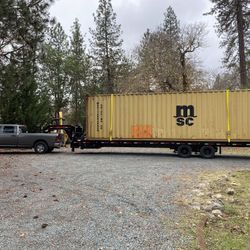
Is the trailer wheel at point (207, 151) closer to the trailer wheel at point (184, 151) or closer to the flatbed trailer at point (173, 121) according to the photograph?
the flatbed trailer at point (173, 121)

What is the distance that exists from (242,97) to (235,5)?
57.4 feet

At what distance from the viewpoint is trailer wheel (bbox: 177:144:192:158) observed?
19.9 meters

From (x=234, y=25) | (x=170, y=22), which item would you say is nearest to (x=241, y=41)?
(x=234, y=25)

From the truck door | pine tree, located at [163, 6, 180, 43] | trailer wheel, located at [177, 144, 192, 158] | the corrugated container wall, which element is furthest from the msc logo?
pine tree, located at [163, 6, 180, 43]

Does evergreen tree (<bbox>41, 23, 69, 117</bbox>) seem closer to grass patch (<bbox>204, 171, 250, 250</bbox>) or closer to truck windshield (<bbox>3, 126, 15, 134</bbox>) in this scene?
truck windshield (<bbox>3, 126, 15, 134</bbox>)

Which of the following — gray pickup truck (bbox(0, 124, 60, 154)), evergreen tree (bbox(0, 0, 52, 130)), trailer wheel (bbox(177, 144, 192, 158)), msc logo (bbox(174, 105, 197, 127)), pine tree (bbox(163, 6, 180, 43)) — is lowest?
trailer wheel (bbox(177, 144, 192, 158))

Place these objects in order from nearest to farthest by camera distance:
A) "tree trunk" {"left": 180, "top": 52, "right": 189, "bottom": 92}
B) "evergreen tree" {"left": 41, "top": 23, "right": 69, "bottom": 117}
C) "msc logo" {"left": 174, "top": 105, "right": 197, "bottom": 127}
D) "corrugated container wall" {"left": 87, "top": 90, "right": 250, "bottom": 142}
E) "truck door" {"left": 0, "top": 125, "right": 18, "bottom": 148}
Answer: "corrugated container wall" {"left": 87, "top": 90, "right": 250, "bottom": 142} → "msc logo" {"left": 174, "top": 105, "right": 197, "bottom": 127} → "truck door" {"left": 0, "top": 125, "right": 18, "bottom": 148} → "tree trunk" {"left": 180, "top": 52, "right": 189, "bottom": 92} → "evergreen tree" {"left": 41, "top": 23, "right": 69, "bottom": 117}

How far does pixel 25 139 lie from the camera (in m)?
21.8

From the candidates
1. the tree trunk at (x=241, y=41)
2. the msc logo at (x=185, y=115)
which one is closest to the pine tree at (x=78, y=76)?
the tree trunk at (x=241, y=41)

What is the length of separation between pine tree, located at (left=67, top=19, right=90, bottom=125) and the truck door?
24.4 metres

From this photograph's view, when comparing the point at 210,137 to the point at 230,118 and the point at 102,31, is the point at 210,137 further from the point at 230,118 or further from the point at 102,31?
the point at 102,31

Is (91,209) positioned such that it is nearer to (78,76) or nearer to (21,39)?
(21,39)

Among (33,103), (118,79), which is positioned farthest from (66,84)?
(33,103)

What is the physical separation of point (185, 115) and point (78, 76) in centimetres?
2846
